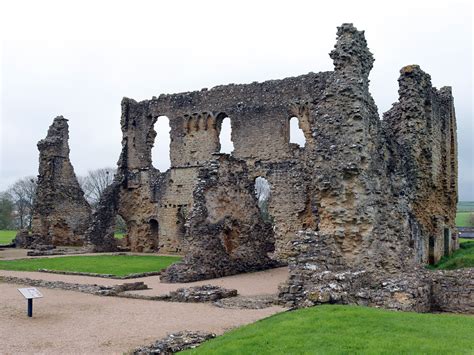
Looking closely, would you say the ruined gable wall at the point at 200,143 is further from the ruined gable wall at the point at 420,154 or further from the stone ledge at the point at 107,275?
the stone ledge at the point at 107,275

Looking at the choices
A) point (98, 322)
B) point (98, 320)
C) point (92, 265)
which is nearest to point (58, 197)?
point (92, 265)

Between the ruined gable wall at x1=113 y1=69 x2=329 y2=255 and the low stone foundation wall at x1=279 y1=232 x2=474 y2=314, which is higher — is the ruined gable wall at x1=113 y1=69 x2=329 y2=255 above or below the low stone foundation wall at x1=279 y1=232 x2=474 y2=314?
above

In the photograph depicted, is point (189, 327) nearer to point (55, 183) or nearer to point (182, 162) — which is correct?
point (182, 162)

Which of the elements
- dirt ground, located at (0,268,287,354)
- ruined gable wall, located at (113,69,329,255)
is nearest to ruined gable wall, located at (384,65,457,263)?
dirt ground, located at (0,268,287,354)

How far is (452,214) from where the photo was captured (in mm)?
23125

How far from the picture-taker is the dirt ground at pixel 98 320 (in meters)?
8.92

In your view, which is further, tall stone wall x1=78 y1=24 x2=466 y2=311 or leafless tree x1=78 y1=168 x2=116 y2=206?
leafless tree x1=78 y1=168 x2=116 y2=206

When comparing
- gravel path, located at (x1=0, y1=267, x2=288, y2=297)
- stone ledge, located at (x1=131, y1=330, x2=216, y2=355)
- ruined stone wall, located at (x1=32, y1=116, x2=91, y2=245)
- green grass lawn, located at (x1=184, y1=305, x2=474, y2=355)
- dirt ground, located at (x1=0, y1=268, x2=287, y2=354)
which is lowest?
gravel path, located at (x1=0, y1=267, x2=288, y2=297)

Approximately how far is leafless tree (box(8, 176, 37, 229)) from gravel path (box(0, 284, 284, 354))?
4785 centimetres

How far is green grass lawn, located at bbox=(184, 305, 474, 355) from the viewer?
691cm

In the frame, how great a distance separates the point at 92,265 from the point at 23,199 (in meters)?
45.4

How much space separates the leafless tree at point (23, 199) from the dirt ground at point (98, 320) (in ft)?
155

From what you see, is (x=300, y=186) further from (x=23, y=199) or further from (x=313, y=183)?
(x=23, y=199)

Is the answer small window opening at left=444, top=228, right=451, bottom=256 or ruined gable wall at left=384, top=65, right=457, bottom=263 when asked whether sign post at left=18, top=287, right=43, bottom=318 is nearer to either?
ruined gable wall at left=384, top=65, right=457, bottom=263
